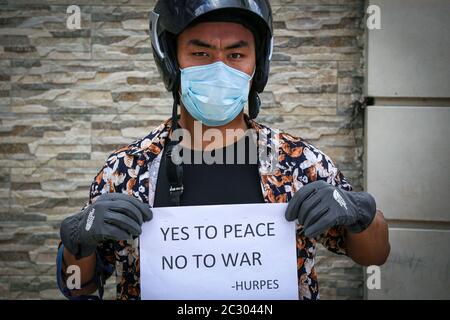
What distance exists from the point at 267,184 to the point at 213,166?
0.63ft

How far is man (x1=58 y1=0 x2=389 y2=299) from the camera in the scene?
Result: 1.56 m

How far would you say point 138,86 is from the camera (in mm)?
3449

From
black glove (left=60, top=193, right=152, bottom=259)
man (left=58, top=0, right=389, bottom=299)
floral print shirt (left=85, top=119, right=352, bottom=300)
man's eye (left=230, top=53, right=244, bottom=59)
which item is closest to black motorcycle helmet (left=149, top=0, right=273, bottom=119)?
man (left=58, top=0, right=389, bottom=299)

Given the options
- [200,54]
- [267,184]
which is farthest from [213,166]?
[200,54]

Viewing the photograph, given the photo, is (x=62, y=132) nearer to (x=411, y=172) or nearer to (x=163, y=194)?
(x=163, y=194)

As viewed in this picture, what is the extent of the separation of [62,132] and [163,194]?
6.90 ft

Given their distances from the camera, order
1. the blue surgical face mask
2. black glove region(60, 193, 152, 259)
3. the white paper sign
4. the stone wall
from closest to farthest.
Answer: black glove region(60, 193, 152, 259), the white paper sign, the blue surgical face mask, the stone wall

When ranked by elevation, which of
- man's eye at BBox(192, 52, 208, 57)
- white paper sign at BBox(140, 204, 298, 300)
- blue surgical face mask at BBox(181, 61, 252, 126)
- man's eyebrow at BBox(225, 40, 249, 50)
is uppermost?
man's eyebrow at BBox(225, 40, 249, 50)

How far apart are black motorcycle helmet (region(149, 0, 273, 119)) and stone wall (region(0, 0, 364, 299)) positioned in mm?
1655

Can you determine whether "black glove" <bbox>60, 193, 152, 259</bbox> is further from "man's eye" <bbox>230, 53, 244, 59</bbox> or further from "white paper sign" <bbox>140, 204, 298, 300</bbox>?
"man's eye" <bbox>230, 53, 244, 59</bbox>

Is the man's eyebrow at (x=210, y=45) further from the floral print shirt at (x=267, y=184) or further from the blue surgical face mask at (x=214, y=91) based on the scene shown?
the floral print shirt at (x=267, y=184)

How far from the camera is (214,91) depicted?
167 centimetres

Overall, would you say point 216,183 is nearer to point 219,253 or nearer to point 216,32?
point 219,253
